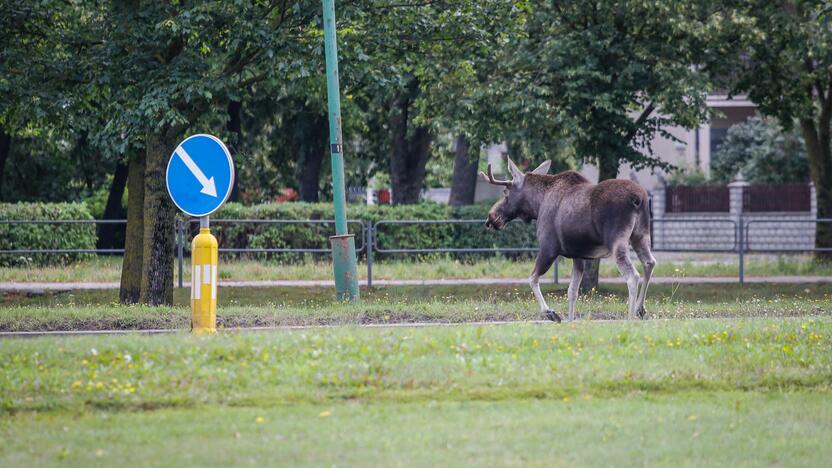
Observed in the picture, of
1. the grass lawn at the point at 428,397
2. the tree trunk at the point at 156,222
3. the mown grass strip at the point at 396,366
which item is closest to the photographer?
the grass lawn at the point at 428,397

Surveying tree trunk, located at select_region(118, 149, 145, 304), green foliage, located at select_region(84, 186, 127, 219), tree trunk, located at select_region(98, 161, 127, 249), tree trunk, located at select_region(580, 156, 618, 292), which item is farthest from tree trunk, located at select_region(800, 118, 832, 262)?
green foliage, located at select_region(84, 186, 127, 219)

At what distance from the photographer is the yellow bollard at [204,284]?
11312 mm

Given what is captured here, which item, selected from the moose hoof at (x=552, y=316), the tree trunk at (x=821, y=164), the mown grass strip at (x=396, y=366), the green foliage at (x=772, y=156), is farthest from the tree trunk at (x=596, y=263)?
the green foliage at (x=772, y=156)

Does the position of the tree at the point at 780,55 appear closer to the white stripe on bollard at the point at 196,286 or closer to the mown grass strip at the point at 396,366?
the mown grass strip at the point at 396,366

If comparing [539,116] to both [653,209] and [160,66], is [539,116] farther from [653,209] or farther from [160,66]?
[653,209]

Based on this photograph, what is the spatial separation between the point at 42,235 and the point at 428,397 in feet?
54.5

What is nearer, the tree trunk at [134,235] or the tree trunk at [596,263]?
the tree trunk at [134,235]

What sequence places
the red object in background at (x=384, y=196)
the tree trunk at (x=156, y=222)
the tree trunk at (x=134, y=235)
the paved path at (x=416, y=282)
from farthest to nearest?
the red object in background at (x=384, y=196) → the paved path at (x=416, y=282) → the tree trunk at (x=134, y=235) → the tree trunk at (x=156, y=222)

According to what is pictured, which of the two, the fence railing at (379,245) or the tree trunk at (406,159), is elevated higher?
the tree trunk at (406,159)

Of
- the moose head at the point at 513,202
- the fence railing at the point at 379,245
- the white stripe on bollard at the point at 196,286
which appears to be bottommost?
the white stripe on bollard at the point at 196,286

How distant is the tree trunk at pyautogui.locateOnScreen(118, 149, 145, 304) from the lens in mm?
18719

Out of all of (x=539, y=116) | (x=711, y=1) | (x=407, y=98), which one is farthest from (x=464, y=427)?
(x=407, y=98)

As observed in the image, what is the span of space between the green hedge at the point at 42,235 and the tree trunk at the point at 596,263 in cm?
1018

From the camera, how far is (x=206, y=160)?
1133cm
